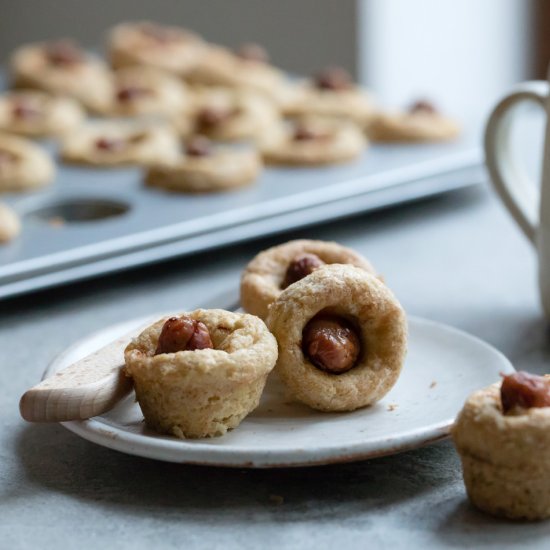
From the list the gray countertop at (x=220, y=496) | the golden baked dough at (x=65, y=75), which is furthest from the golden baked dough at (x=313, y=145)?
the gray countertop at (x=220, y=496)

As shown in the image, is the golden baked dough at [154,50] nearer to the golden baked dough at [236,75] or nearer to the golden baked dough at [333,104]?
the golden baked dough at [236,75]

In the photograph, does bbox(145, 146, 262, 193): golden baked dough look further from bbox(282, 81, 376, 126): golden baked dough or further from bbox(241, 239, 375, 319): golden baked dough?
bbox(241, 239, 375, 319): golden baked dough

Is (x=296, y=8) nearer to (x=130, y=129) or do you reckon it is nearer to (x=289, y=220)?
(x=130, y=129)

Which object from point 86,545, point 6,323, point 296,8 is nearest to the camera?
point 86,545

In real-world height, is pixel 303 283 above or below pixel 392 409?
above

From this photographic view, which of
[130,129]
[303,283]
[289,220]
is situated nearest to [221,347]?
[303,283]
